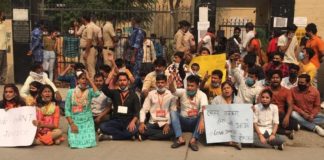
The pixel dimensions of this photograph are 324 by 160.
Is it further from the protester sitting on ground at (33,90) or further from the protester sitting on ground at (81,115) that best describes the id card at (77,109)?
the protester sitting on ground at (33,90)

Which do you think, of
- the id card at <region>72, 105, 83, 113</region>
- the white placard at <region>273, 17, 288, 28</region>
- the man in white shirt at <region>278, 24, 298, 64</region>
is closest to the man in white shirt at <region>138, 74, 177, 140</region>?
the id card at <region>72, 105, 83, 113</region>

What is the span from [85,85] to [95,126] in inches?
31.8

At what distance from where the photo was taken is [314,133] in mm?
8055

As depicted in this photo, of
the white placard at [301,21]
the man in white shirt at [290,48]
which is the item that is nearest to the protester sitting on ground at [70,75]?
the man in white shirt at [290,48]

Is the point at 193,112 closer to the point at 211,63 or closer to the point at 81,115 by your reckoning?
the point at 81,115

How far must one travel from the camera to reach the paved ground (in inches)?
264

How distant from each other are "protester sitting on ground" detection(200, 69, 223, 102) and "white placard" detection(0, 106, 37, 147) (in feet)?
9.45

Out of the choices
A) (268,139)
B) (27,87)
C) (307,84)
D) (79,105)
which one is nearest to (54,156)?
(79,105)

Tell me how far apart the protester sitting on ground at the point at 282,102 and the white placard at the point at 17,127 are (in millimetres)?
3763

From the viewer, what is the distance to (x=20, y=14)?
12.3m

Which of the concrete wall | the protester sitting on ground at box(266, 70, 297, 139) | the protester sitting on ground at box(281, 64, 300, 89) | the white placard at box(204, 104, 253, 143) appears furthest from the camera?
the concrete wall

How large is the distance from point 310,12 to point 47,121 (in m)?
7.52

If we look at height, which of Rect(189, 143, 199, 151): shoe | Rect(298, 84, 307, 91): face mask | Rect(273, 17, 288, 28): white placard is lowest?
Rect(189, 143, 199, 151): shoe

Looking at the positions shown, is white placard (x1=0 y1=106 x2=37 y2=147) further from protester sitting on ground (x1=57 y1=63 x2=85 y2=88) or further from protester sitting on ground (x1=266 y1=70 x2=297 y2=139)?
protester sitting on ground (x1=266 y1=70 x2=297 y2=139)
